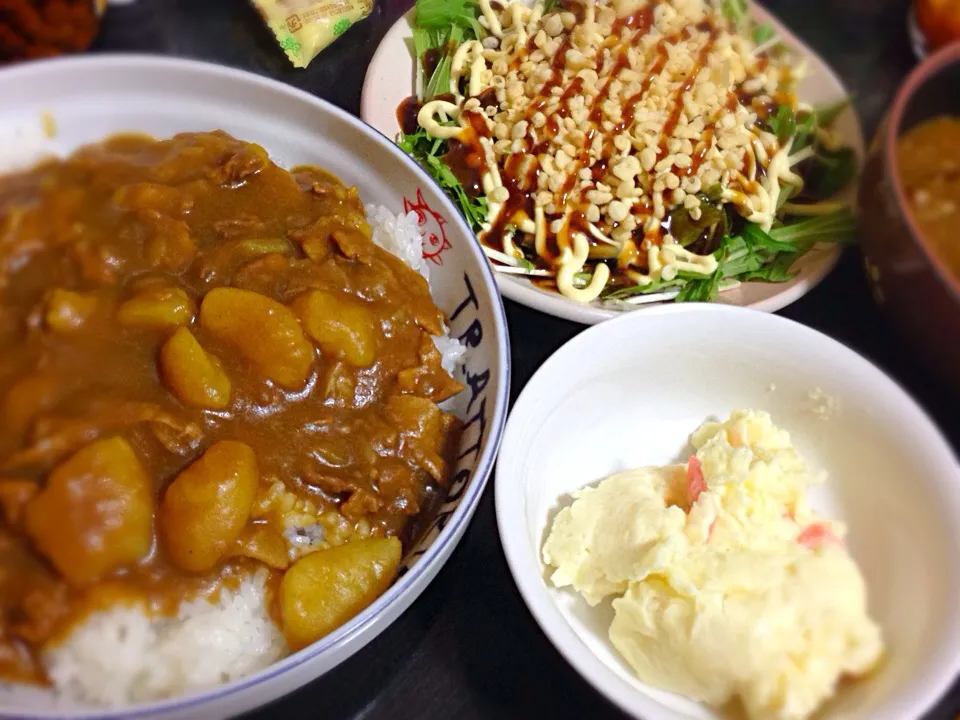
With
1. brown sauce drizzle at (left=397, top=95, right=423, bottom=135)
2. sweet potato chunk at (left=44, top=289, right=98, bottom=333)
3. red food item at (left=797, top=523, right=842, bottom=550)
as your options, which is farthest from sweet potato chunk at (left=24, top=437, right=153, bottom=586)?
brown sauce drizzle at (left=397, top=95, right=423, bottom=135)

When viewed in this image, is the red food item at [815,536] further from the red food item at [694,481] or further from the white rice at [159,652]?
the white rice at [159,652]

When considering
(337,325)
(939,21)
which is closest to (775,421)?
(939,21)

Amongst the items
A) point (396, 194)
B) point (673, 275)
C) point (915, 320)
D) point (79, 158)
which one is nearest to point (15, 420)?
point (79, 158)

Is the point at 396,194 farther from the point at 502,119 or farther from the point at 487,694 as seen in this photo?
the point at 487,694

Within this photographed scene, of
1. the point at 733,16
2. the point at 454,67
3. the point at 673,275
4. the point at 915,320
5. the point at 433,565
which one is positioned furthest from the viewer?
the point at 454,67

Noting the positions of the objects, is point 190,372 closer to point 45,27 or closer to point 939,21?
point 45,27

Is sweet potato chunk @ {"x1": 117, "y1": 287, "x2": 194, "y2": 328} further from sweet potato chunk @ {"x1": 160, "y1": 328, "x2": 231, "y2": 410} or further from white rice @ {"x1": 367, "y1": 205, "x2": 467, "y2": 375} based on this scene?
white rice @ {"x1": 367, "y1": 205, "x2": 467, "y2": 375}
